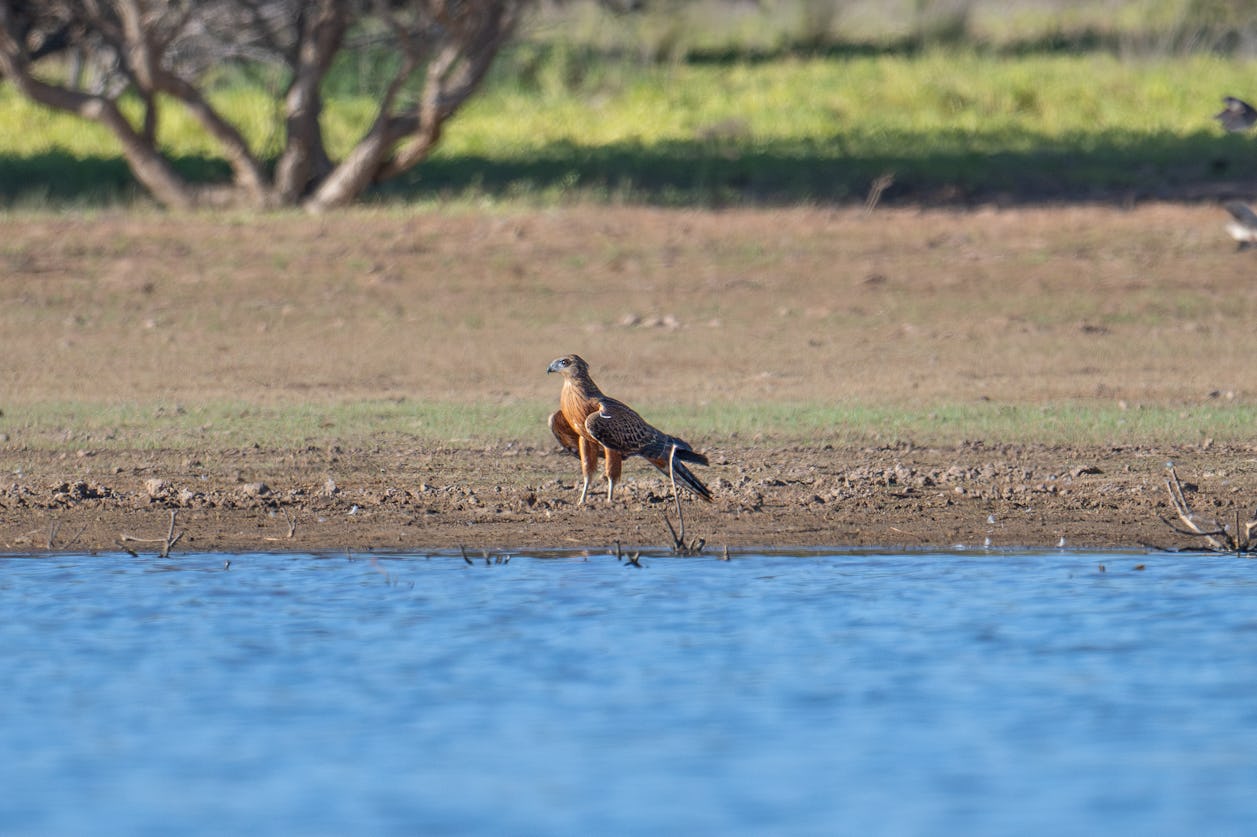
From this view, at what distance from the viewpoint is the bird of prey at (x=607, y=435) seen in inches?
349

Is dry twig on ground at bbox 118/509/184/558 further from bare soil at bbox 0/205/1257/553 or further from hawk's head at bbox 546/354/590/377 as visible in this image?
hawk's head at bbox 546/354/590/377

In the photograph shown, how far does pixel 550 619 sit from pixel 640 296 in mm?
8703

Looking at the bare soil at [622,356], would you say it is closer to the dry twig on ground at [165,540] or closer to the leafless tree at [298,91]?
the dry twig on ground at [165,540]

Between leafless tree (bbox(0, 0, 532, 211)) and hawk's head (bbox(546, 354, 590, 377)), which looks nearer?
hawk's head (bbox(546, 354, 590, 377))

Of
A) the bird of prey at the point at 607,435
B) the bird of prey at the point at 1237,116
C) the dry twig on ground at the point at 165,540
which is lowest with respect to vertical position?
the dry twig on ground at the point at 165,540

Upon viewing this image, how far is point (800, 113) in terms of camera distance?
23797 mm

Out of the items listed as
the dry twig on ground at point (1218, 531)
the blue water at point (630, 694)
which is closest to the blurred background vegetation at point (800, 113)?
the dry twig on ground at point (1218, 531)

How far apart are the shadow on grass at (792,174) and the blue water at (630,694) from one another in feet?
38.4

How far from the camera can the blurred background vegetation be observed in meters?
20.6

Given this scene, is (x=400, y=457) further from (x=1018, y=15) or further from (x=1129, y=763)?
(x=1018, y=15)

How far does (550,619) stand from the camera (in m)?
7.43

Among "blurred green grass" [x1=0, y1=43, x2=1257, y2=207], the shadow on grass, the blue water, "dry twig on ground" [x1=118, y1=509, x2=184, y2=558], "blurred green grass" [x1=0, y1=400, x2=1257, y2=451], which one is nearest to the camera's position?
the blue water

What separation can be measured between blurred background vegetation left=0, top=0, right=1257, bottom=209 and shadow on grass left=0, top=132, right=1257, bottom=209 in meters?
0.04

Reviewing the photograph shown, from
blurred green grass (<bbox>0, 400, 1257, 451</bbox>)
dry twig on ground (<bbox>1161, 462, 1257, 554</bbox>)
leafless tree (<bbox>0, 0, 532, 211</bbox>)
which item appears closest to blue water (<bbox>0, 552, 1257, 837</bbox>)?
dry twig on ground (<bbox>1161, 462, 1257, 554</bbox>)
